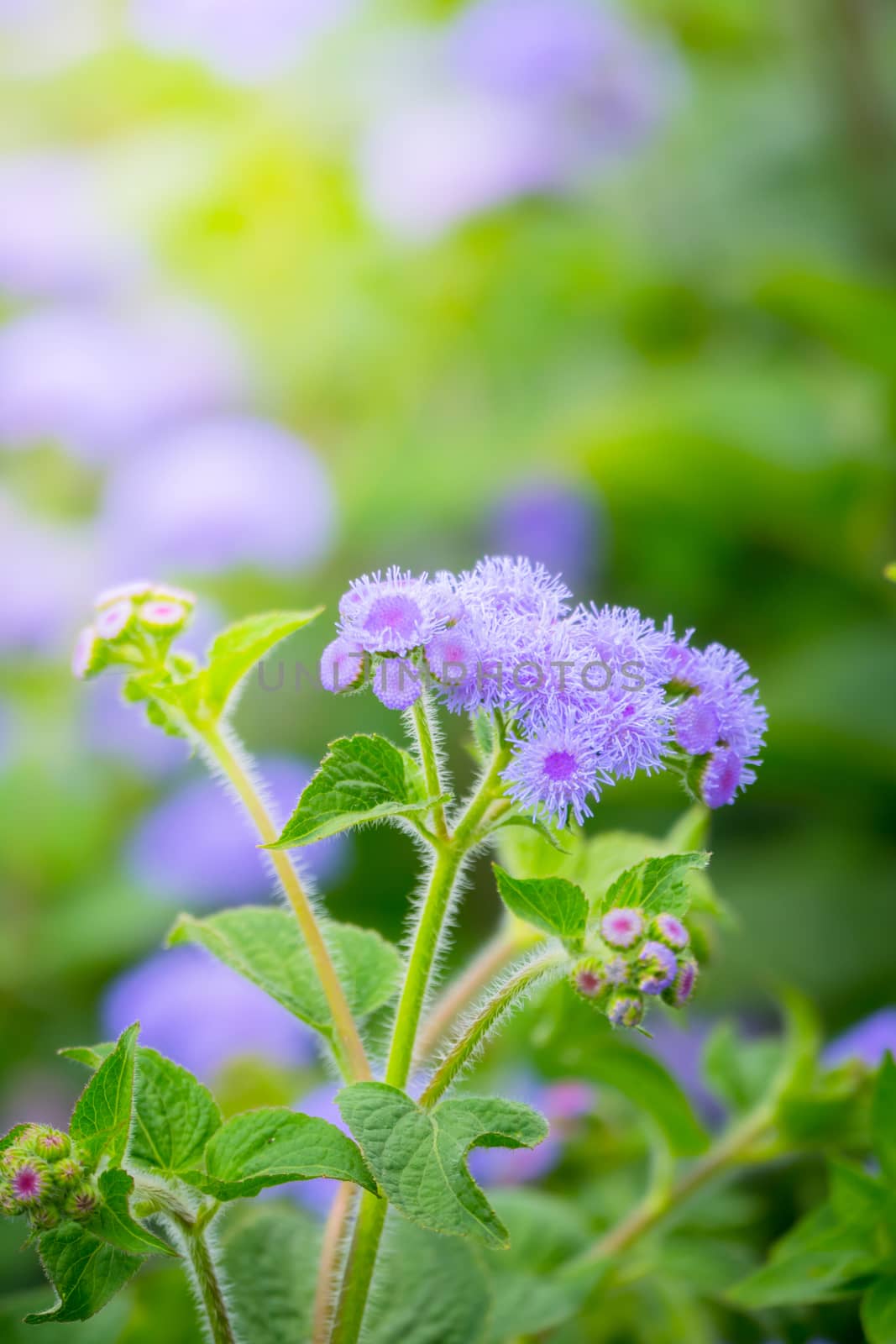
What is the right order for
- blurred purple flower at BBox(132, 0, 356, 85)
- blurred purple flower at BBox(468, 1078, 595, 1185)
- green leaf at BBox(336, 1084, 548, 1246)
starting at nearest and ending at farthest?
green leaf at BBox(336, 1084, 548, 1246)
blurred purple flower at BBox(468, 1078, 595, 1185)
blurred purple flower at BBox(132, 0, 356, 85)

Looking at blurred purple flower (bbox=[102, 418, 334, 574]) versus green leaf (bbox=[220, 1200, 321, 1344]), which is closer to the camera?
green leaf (bbox=[220, 1200, 321, 1344])

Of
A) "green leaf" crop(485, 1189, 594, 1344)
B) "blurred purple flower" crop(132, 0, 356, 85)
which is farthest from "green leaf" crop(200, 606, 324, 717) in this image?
"blurred purple flower" crop(132, 0, 356, 85)

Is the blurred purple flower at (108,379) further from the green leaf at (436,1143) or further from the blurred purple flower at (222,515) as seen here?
the green leaf at (436,1143)

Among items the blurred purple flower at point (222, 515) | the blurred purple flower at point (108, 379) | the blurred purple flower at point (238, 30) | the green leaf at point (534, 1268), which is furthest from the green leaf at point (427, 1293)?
the blurred purple flower at point (238, 30)

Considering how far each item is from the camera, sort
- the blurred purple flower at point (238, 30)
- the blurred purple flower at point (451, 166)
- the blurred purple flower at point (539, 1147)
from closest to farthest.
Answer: the blurred purple flower at point (539, 1147) → the blurred purple flower at point (451, 166) → the blurred purple flower at point (238, 30)

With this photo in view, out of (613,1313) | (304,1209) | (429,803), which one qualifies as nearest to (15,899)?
(304,1209)

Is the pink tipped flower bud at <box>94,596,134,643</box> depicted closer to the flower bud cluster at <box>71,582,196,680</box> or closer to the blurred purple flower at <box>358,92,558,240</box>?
the flower bud cluster at <box>71,582,196,680</box>

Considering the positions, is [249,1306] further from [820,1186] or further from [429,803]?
[820,1186]
